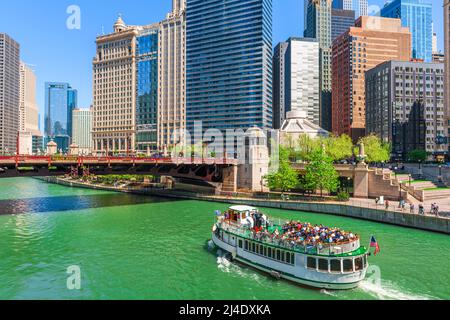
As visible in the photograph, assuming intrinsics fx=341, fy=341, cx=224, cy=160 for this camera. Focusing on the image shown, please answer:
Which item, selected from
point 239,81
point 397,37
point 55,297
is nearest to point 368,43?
point 397,37

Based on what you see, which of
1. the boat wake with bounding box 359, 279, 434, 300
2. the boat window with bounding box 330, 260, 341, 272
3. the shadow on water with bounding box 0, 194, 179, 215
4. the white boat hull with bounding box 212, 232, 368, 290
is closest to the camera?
the boat wake with bounding box 359, 279, 434, 300

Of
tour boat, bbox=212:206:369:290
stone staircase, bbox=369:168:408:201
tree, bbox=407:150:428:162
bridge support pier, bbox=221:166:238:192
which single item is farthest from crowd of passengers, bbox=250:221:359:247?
tree, bbox=407:150:428:162

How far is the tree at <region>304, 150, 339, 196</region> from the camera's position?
2395 inches

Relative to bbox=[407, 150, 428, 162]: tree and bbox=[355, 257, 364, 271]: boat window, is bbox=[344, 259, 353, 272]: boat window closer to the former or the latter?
bbox=[355, 257, 364, 271]: boat window

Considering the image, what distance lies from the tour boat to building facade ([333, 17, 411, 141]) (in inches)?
6255

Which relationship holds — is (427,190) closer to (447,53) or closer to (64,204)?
(447,53)

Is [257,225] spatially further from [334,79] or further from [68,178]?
[334,79]

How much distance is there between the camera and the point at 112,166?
6712 centimetres

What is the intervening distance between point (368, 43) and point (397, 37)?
14.0 m

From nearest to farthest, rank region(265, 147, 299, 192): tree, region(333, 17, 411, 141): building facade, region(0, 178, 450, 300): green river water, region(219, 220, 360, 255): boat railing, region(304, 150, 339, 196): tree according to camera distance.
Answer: region(0, 178, 450, 300): green river water < region(219, 220, 360, 255): boat railing < region(304, 150, 339, 196): tree < region(265, 147, 299, 192): tree < region(333, 17, 411, 141): building facade

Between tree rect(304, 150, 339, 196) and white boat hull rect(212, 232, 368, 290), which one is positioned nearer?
white boat hull rect(212, 232, 368, 290)

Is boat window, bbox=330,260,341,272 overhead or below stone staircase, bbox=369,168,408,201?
below

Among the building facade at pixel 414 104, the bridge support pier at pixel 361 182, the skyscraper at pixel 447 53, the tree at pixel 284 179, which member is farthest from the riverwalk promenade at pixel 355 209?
the building facade at pixel 414 104

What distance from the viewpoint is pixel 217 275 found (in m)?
28.9
